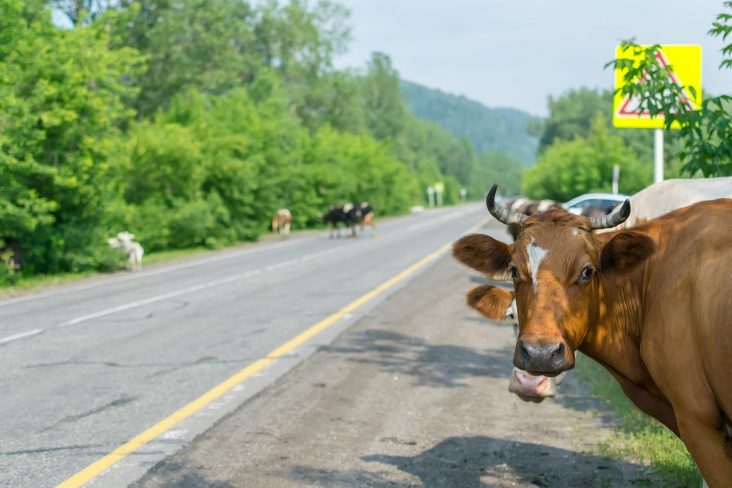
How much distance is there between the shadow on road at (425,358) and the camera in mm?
9090

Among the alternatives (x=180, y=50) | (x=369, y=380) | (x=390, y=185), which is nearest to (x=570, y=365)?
(x=369, y=380)

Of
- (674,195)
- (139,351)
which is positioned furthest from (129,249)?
(674,195)

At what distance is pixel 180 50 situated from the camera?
156ft

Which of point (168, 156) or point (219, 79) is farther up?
point (219, 79)

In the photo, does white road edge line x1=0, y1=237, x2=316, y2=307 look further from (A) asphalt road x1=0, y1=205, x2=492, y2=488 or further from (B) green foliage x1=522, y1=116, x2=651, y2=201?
(B) green foliage x1=522, y1=116, x2=651, y2=201

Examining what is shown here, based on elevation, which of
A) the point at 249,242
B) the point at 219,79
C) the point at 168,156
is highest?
the point at 219,79

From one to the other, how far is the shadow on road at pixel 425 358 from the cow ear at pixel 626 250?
446 cm

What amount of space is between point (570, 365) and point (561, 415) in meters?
3.60

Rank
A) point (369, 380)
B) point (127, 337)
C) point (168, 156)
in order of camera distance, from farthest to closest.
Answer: point (168, 156) → point (127, 337) → point (369, 380)

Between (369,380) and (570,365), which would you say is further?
(369,380)

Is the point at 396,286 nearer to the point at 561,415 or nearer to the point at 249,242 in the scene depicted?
the point at 561,415

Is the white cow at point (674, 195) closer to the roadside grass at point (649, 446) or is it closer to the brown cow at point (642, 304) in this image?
the brown cow at point (642, 304)

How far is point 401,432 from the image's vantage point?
679cm

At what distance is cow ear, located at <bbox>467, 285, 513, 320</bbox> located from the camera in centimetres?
548
